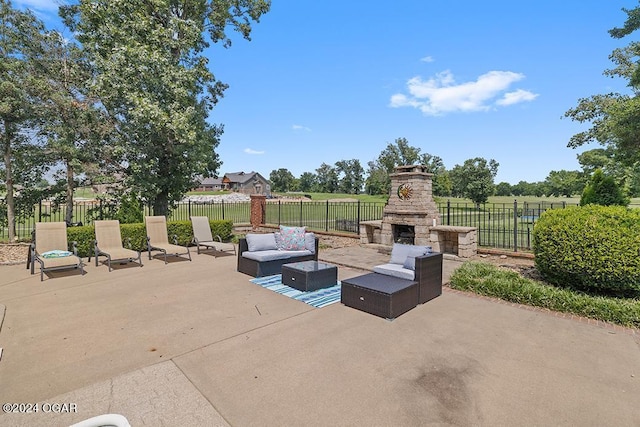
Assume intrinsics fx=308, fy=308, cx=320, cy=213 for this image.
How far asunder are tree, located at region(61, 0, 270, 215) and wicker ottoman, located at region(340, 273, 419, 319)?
786 cm

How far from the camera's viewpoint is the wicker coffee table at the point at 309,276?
17.4 ft

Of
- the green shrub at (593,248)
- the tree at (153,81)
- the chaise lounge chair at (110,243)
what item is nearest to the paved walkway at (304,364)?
the green shrub at (593,248)

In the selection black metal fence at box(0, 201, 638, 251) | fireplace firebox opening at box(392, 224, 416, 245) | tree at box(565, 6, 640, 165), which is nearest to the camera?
tree at box(565, 6, 640, 165)

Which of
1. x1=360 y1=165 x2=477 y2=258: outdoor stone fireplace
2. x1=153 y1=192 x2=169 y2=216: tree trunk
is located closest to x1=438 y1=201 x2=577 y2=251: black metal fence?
x1=360 y1=165 x2=477 y2=258: outdoor stone fireplace

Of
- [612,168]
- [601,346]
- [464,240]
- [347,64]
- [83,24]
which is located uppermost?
[83,24]

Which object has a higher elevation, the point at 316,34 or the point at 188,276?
the point at 316,34

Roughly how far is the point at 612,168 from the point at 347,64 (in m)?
19.5

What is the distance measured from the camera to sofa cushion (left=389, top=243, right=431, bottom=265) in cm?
513

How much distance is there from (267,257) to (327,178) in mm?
75619

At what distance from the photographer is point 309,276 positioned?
5.28 metres

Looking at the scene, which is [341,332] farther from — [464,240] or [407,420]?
[464,240]

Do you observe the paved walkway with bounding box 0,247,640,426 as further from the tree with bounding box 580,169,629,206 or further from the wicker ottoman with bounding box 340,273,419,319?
the tree with bounding box 580,169,629,206

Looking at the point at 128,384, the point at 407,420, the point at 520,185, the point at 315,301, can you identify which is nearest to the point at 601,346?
the point at 407,420

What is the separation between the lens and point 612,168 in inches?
774
